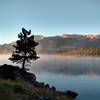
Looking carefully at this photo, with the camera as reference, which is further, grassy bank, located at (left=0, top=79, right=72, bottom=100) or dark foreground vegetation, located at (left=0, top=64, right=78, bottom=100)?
dark foreground vegetation, located at (left=0, top=64, right=78, bottom=100)

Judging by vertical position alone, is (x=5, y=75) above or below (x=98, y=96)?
above

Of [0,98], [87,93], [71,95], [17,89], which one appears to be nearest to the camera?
[0,98]

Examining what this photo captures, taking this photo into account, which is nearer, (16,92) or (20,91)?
(16,92)

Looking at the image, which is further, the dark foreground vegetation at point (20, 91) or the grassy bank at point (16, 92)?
the dark foreground vegetation at point (20, 91)

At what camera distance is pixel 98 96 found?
166ft

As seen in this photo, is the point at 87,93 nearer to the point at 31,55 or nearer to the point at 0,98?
the point at 31,55

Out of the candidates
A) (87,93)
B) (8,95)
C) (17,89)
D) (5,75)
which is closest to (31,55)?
(87,93)

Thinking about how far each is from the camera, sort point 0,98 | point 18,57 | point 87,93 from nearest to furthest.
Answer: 1. point 0,98
2. point 87,93
3. point 18,57

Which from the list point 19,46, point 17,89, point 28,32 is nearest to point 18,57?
point 19,46

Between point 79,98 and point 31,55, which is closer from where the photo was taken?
point 79,98

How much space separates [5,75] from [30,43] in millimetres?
19467

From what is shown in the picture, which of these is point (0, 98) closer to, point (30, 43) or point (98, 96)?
point (98, 96)

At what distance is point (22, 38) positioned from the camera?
5812 centimetres

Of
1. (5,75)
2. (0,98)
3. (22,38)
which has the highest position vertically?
(22,38)
